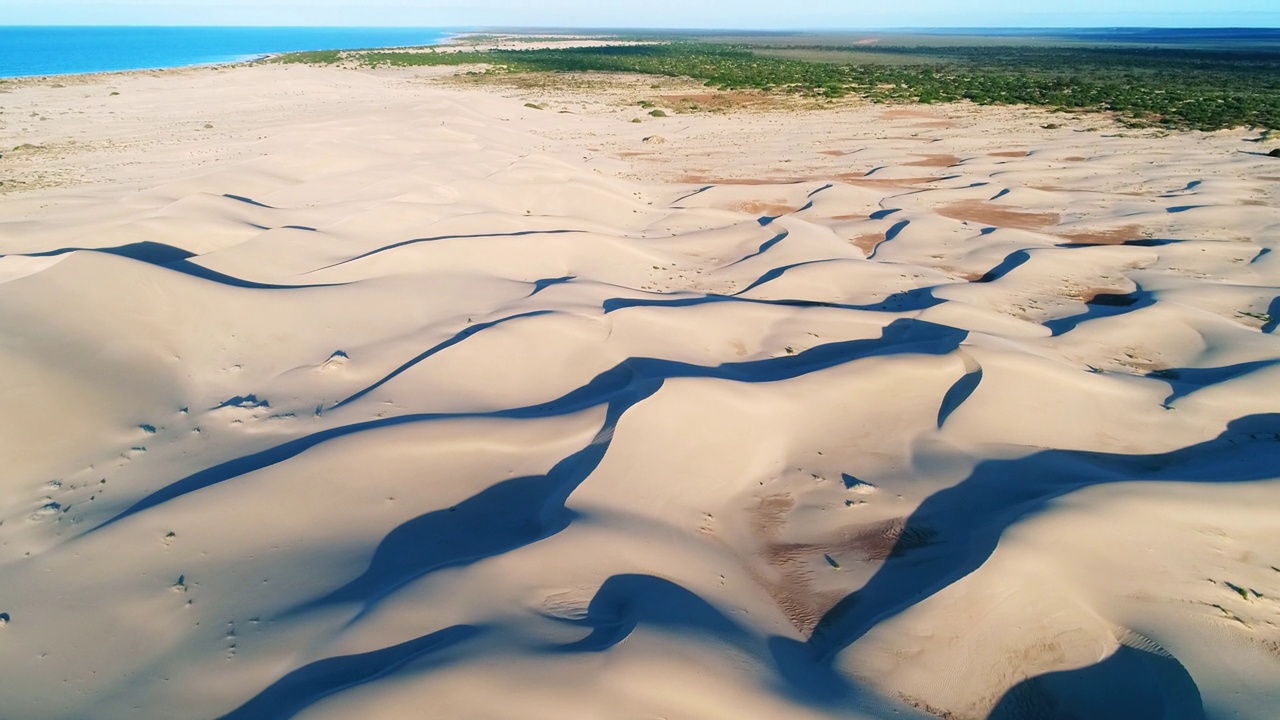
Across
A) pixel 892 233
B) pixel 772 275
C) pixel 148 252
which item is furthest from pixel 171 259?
pixel 892 233

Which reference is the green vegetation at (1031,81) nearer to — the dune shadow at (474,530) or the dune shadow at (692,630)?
the dune shadow at (474,530)

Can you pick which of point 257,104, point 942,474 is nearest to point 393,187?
point 942,474

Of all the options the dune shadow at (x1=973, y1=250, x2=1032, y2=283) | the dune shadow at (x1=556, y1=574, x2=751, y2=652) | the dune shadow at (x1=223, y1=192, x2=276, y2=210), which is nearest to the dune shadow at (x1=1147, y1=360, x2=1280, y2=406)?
the dune shadow at (x1=973, y1=250, x2=1032, y2=283)

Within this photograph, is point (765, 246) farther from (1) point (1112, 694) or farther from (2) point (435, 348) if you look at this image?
(1) point (1112, 694)

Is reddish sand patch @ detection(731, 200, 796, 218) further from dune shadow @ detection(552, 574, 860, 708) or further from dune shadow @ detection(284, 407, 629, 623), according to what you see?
dune shadow @ detection(552, 574, 860, 708)

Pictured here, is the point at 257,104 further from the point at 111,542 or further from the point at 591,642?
the point at 591,642

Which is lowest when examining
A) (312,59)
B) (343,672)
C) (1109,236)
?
(343,672)

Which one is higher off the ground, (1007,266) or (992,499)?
(1007,266)
